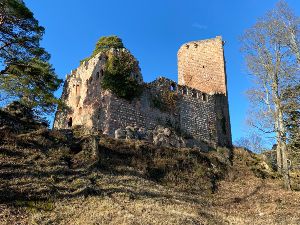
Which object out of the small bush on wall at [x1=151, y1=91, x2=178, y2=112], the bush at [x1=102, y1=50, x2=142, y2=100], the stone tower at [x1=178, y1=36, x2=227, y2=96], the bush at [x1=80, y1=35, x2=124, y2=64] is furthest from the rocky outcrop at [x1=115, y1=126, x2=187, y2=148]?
the bush at [x1=80, y1=35, x2=124, y2=64]

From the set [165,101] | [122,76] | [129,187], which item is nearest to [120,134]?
[122,76]

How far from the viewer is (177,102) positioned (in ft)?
89.0

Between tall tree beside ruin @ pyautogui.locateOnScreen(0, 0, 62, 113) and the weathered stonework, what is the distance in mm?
5776

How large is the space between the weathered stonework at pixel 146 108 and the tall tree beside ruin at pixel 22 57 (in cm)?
578

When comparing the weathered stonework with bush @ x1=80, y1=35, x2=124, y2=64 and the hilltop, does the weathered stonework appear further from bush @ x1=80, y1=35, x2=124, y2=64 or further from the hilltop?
bush @ x1=80, y1=35, x2=124, y2=64

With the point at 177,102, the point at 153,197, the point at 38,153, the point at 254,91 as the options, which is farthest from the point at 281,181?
the point at 38,153

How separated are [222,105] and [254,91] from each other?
8109 mm

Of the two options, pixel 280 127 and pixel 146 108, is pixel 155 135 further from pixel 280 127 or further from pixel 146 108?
pixel 280 127

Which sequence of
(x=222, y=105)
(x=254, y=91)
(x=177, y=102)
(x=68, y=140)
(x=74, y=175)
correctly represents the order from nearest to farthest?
(x=74, y=175), (x=68, y=140), (x=254, y=91), (x=177, y=102), (x=222, y=105)

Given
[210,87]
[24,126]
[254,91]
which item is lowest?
[24,126]

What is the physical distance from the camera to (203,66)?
31.7 m

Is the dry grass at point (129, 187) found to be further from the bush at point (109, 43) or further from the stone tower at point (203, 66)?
the bush at point (109, 43)

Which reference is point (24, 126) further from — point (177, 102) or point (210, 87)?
point (210, 87)

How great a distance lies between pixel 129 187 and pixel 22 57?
24.4ft
